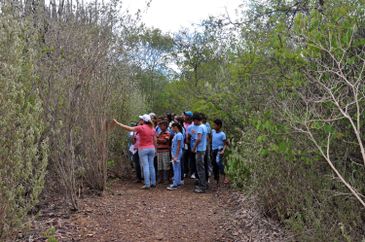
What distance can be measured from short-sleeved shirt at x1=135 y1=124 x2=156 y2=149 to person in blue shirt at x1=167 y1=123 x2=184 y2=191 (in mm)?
501

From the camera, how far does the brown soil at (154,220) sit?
5823mm

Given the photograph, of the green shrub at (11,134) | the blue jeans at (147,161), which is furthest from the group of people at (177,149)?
the green shrub at (11,134)

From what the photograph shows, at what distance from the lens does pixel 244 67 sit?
7410 mm

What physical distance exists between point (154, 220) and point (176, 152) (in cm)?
288

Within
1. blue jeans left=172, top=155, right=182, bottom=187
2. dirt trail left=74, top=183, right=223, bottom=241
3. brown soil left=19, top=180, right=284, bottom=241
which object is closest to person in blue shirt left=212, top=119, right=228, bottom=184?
blue jeans left=172, top=155, right=182, bottom=187

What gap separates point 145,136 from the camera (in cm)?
926

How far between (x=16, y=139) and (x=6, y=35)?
104 centimetres

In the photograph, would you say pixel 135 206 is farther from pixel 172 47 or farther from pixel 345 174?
pixel 172 47

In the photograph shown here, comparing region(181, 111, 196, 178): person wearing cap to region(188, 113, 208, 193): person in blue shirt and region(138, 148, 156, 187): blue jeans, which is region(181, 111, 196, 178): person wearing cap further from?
region(138, 148, 156, 187): blue jeans

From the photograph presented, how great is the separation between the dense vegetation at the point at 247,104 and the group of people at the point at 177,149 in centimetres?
80

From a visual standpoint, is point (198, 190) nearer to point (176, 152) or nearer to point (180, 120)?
point (176, 152)

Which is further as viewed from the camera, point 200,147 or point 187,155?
point 187,155

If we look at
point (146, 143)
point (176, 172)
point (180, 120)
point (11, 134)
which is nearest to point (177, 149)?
point (176, 172)

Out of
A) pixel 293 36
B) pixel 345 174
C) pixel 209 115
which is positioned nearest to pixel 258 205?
pixel 345 174
